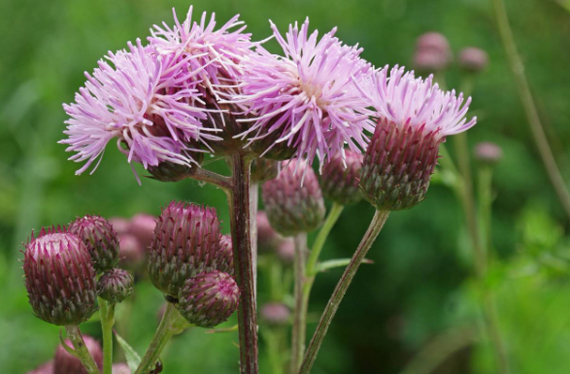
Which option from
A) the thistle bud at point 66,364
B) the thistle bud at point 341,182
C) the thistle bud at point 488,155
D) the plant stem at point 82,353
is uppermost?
the thistle bud at point 488,155

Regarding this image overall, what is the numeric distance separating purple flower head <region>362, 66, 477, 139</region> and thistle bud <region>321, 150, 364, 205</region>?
55cm

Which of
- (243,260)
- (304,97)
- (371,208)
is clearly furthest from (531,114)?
(243,260)

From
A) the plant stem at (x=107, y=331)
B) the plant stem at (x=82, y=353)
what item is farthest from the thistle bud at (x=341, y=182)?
the plant stem at (x=82, y=353)

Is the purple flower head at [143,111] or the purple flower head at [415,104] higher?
the purple flower head at [415,104]

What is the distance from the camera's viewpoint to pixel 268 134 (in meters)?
1.44

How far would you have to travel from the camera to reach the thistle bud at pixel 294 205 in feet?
6.86

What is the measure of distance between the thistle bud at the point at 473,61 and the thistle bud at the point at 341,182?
6.41 ft

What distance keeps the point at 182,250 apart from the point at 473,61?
2736 millimetres

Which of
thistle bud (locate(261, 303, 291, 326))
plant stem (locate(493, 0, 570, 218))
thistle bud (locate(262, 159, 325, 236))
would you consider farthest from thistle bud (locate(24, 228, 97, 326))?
plant stem (locate(493, 0, 570, 218))

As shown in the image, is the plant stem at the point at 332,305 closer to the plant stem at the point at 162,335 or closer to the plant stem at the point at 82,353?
the plant stem at the point at 162,335

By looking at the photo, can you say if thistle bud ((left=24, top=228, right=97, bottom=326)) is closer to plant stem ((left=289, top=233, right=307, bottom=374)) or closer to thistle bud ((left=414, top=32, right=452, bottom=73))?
plant stem ((left=289, top=233, right=307, bottom=374))

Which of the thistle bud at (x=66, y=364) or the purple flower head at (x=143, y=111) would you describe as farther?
the thistle bud at (x=66, y=364)

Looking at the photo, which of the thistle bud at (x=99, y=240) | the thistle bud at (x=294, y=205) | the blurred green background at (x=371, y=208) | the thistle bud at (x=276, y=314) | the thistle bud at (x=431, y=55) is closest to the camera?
the thistle bud at (x=99, y=240)

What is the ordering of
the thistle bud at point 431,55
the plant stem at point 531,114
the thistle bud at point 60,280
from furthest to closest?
the thistle bud at point 431,55 < the plant stem at point 531,114 < the thistle bud at point 60,280
